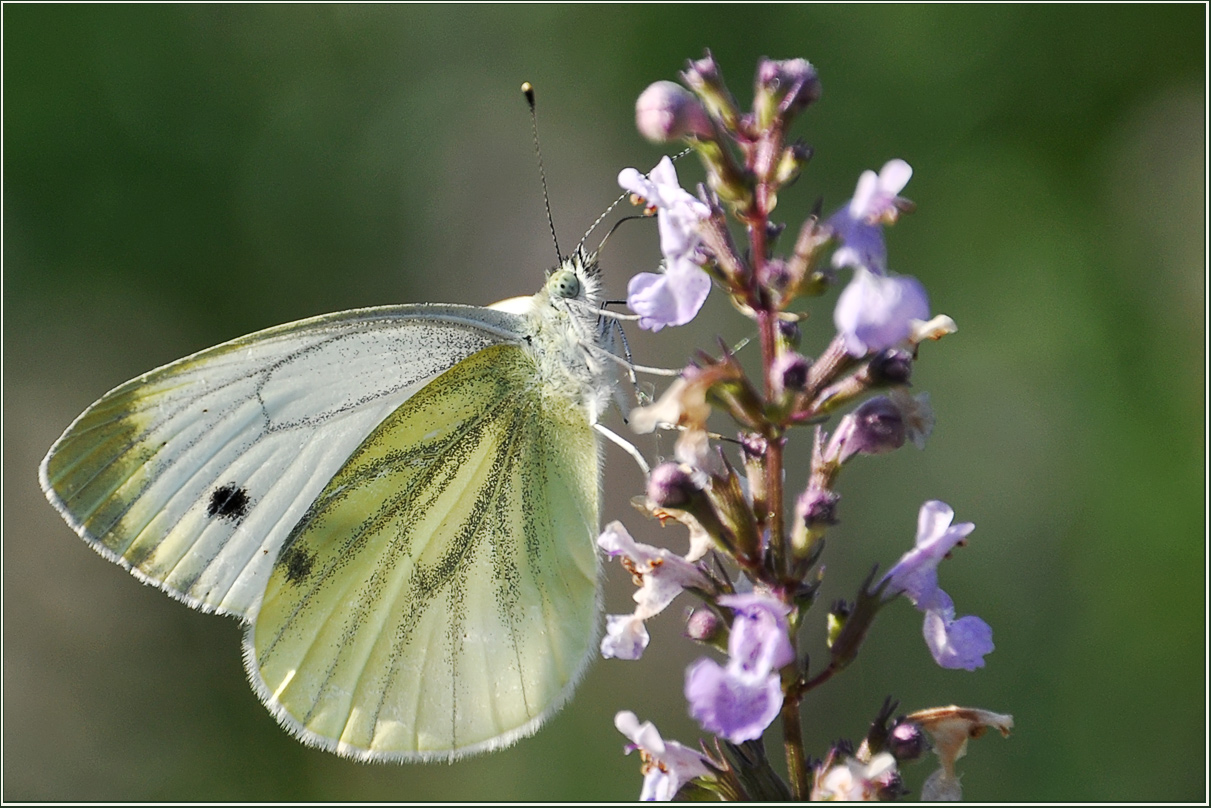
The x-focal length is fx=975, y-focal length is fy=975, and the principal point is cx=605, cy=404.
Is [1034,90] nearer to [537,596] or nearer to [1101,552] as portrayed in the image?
[1101,552]

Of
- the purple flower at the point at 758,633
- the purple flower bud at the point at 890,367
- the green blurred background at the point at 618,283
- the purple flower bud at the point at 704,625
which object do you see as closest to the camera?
the purple flower at the point at 758,633

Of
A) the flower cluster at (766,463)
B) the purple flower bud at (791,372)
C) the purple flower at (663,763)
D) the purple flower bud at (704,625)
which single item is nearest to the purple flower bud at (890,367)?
the flower cluster at (766,463)

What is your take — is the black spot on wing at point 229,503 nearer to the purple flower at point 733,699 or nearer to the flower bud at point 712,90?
the purple flower at point 733,699

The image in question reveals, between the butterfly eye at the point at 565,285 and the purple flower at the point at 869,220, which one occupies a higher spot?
the purple flower at the point at 869,220

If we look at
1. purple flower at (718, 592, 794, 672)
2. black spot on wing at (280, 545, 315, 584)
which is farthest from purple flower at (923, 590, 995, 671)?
black spot on wing at (280, 545, 315, 584)

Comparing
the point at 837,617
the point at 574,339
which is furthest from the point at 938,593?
the point at 574,339

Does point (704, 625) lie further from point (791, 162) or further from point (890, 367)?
point (791, 162)
